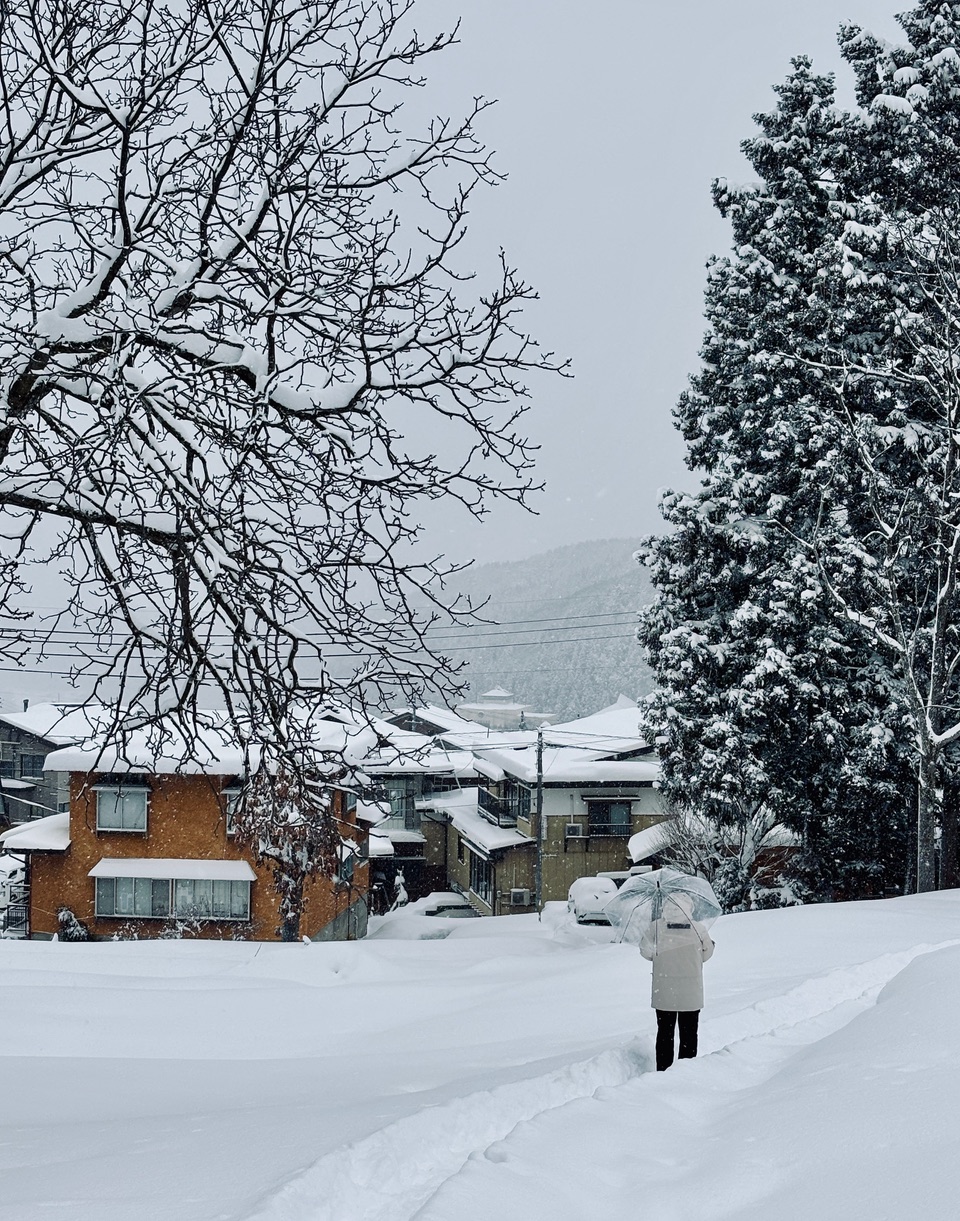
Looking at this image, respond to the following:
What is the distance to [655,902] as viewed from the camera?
7.96m

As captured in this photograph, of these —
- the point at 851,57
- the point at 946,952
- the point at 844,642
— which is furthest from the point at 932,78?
the point at 946,952

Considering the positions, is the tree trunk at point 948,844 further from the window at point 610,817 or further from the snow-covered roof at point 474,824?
the snow-covered roof at point 474,824

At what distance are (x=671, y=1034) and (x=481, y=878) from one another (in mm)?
34615

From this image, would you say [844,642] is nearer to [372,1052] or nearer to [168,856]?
[372,1052]

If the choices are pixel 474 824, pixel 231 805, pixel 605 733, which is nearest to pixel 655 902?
pixel 231 805

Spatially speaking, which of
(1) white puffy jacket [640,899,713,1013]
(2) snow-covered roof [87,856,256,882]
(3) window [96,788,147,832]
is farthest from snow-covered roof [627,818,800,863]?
(1) white puffy jacket [640,899,713,1013]

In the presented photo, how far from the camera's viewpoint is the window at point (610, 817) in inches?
1457

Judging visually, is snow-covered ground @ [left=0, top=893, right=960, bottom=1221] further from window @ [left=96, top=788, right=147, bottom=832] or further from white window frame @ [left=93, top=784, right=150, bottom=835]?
window @ [left=96, top=788, right=147, bottom=832]

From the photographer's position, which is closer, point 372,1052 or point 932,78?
point 372,1052

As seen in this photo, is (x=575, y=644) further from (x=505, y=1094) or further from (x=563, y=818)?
(x=505, y=1094)

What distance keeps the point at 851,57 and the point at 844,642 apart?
1216 cm

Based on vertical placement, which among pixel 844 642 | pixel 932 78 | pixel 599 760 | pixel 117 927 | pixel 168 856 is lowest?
pixel 117 927

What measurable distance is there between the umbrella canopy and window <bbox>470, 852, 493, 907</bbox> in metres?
31.3

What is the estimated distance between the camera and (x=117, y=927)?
27250 millimetres
